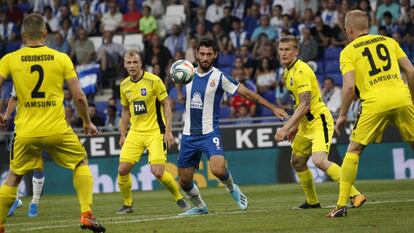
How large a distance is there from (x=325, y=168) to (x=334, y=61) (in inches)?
490

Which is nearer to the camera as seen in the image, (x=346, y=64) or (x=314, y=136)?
(x=346, y=64)

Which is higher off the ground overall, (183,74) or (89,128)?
(183,74)

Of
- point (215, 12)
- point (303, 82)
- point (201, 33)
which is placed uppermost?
point (215, 12)

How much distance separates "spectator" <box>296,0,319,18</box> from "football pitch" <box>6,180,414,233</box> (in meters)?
7.93

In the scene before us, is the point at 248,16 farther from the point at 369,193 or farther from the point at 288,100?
the point at 369,193

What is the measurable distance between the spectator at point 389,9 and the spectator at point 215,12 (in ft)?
15.8

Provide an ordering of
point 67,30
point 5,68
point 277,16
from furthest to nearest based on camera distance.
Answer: point 67,30 → point 277,16 → point 5,68

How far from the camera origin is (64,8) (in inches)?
1232

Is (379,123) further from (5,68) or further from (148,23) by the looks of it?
(148,23)

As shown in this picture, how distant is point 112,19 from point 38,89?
63.5 ft

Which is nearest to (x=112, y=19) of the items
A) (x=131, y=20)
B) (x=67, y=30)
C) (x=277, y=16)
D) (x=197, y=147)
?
(x=131, y=20)

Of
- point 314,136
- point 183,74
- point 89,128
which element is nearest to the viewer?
point 89,128

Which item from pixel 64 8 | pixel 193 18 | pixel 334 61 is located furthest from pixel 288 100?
pixel 64 8

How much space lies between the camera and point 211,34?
28266 mm
